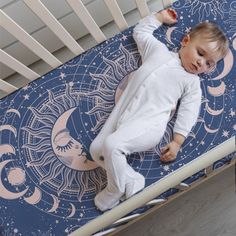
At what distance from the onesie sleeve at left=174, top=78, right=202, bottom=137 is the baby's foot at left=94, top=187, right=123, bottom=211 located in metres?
0.23

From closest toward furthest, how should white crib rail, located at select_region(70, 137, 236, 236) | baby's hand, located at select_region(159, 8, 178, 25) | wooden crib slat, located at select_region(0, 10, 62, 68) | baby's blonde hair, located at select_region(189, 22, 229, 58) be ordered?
white crib rail, located at select_region(70, 137, 236, 236)
wooden crib slat, located at select_region(0, 10, 62, 68)
baby's blonde hair, located at select_region(189, 22, 229, 58)
baby's hand, located at select_region(159, 8, 178, 25)

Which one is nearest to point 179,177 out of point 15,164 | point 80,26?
point 15,164

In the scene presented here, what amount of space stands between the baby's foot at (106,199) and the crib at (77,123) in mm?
24

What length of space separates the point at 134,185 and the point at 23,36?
1.52 ft

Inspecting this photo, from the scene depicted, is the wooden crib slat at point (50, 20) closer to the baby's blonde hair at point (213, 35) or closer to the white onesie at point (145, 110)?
the white onesie at point (145, 110)

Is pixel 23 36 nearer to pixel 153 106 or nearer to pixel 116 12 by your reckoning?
pixel 116 12

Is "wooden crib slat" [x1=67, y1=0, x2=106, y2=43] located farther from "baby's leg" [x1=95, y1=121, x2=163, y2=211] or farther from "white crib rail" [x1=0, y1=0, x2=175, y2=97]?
"baby's leg" [x1=95, y1=121, x2=163, y2=211]

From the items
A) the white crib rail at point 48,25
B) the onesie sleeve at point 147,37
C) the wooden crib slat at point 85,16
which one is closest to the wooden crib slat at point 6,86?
the white crib rail at point 48,25

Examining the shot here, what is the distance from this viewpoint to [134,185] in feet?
3.29

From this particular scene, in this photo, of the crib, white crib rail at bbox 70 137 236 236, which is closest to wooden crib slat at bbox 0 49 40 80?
the crib

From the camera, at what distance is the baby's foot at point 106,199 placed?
1.00 m

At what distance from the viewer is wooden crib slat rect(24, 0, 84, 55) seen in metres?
0.95

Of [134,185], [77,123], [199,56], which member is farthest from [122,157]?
[199,56]

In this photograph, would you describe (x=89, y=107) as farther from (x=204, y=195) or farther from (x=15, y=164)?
(x=204, y=195)
